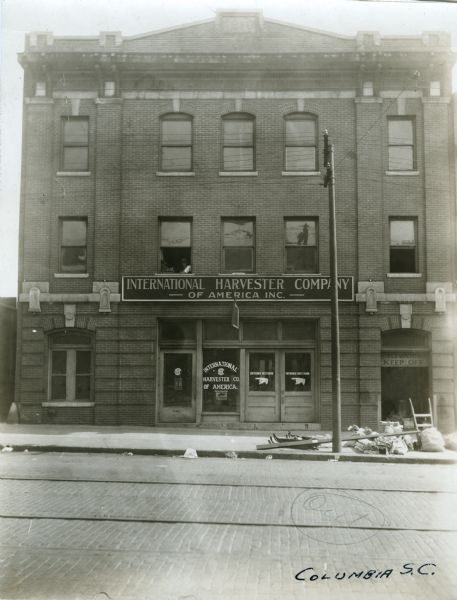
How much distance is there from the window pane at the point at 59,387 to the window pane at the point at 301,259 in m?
7.08

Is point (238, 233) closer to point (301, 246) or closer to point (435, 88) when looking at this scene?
point (301, 246)

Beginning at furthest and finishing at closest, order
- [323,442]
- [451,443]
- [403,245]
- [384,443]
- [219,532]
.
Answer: [403,245] → [451,443] → [323,442] → [384,443] → [219,532]

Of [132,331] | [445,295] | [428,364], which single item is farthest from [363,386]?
[132,331]

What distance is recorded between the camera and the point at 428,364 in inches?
654

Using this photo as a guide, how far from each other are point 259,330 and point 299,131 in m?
5.78

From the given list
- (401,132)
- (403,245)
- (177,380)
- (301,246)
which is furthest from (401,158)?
(177,380)

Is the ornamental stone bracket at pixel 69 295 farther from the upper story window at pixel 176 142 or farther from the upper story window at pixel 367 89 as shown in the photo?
the upper story window at pixel 367 89

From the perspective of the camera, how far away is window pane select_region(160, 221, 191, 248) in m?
17.1

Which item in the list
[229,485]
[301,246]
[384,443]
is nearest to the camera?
[229,485]

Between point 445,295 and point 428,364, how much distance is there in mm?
1949

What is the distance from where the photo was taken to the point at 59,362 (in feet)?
56.1

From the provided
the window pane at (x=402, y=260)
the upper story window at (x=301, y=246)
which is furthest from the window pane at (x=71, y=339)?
the window pane at (x=402, y=260)

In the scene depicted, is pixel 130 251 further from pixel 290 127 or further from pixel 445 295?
pixel 445 295

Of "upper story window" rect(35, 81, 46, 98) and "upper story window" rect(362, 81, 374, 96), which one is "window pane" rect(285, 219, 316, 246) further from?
"upper story window" rect(35, 81, 46, 98)
